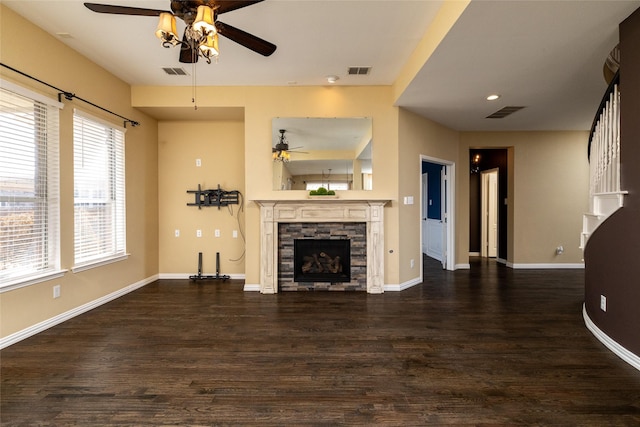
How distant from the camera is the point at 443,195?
6086 millimetres

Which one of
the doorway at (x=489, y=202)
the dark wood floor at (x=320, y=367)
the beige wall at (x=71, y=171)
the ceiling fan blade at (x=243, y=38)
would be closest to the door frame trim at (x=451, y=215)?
the doorway at (x=489, y=202)

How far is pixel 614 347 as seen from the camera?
2.56 meters

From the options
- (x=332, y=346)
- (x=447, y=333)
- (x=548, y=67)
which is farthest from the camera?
(x=548, y=67)

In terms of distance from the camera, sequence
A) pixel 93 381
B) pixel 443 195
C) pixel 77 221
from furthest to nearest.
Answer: pixel 443 195 → pixel 77 221 → pixel 93 381

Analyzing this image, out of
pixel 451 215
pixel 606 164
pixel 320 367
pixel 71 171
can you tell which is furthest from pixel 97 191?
pixel 451 215

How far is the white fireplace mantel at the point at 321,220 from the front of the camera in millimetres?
4414

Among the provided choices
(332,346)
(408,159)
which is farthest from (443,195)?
(332,346)

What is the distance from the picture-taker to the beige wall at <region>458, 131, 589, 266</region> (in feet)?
19.7

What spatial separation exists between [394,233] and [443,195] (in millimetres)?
2131

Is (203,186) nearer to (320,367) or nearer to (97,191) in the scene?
(97,191)

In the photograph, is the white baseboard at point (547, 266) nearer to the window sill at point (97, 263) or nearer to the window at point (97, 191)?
the window sill at point (97, 263)

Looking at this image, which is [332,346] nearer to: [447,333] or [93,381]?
[447,333]

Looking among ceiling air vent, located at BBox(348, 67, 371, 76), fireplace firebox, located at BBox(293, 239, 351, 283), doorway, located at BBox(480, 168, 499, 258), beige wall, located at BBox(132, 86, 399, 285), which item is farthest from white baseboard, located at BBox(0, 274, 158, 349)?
doorway, located at BBox(480, 168, 499, 258)

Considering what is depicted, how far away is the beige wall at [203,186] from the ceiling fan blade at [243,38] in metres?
2.63
